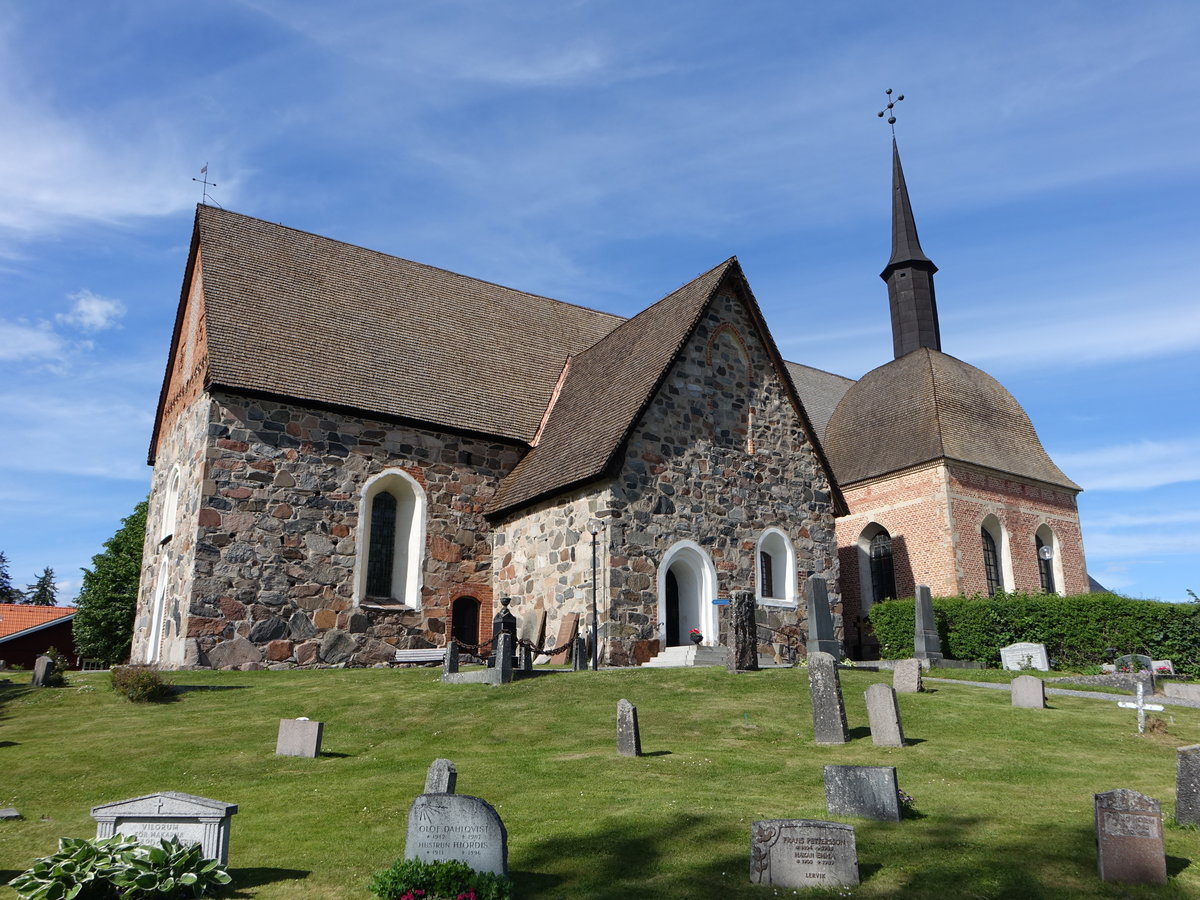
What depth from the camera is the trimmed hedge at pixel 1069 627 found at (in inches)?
850

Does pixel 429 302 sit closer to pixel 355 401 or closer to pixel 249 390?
pixel 355 401

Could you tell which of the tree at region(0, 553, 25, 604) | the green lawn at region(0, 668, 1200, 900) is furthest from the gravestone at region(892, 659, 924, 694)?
the tree at region(0, 553, 25, 604)

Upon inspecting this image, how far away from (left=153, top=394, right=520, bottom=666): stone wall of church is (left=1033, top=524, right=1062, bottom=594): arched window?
19.1m

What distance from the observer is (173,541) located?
2044cm

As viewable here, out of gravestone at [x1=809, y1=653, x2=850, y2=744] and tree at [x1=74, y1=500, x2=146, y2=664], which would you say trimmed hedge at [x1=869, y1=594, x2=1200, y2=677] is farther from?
tree at [x1=74, y1=500, x2=146, y2=664]

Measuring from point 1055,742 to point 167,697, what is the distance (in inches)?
517

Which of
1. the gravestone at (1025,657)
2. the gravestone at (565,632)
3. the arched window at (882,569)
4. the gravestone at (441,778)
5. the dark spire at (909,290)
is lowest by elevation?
the gravestone at (441,778)

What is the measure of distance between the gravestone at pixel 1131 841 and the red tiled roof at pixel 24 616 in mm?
43833

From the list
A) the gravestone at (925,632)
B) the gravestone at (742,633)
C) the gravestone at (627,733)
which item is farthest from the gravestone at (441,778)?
the gravestone at (925,632)

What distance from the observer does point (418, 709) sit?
536 inches

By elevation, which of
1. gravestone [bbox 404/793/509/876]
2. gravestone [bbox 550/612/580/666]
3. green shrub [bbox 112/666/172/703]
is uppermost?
gravestone [bbox 550/612/580/666]

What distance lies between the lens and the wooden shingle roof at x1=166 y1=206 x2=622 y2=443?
804 inches

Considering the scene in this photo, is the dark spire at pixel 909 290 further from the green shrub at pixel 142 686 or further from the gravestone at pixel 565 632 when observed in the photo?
the green shrub at pixel 142 686

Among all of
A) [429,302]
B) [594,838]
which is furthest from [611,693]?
[429,302]
